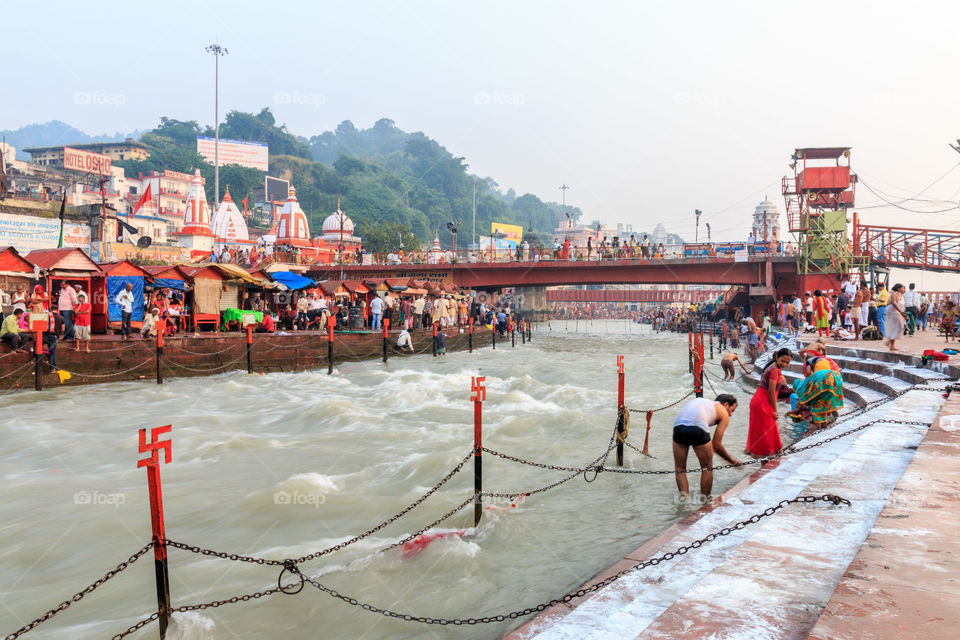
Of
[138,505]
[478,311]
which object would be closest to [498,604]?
[138,505]

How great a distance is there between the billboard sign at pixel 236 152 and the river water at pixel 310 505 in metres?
97.8

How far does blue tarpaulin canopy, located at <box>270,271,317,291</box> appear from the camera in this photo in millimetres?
26828

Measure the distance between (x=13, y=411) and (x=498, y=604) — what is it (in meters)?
13.5

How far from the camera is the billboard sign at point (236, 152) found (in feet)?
346

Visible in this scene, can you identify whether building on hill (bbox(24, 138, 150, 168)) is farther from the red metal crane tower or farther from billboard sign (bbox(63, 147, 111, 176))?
the red metal crane tower

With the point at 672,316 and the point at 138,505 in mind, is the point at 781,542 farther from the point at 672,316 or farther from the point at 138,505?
the point at 672,316

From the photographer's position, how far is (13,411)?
1425cm

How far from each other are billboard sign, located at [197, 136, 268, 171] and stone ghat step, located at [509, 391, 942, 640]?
111m

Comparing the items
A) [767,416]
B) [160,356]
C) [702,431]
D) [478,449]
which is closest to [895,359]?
[767,416]

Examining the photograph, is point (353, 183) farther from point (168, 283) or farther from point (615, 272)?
point (168, 283)

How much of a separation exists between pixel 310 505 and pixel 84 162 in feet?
290

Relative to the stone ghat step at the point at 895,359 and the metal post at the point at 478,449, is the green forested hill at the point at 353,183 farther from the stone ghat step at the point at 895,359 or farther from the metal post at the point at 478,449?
the metal post at the point at 478,449

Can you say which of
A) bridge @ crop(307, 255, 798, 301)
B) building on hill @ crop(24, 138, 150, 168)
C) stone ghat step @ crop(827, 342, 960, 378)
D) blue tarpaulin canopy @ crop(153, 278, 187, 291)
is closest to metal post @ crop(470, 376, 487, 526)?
stone ghat step @ crop(827, 342, 960, 378)

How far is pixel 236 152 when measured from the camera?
106062 millimetres
